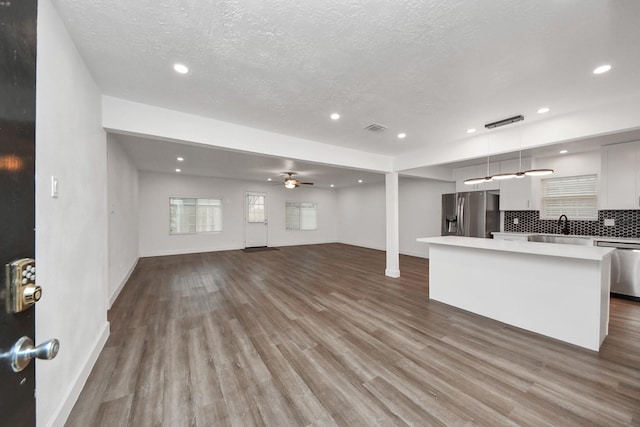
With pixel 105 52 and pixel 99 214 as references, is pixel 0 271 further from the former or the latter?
pixel 99 214

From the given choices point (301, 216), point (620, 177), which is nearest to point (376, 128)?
point (620, 177)

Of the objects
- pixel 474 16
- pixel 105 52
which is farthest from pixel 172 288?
pixel 474 16

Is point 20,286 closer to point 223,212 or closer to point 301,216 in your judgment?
point 223,212

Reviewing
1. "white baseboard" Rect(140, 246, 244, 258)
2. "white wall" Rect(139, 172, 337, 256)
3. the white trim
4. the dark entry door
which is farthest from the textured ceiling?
"white baseboard" Rect(140, 246, 244, 258)

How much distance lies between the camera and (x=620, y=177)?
4.00 metres

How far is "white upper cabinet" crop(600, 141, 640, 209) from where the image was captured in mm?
3852

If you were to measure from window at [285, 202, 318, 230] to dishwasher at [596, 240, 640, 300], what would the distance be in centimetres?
825

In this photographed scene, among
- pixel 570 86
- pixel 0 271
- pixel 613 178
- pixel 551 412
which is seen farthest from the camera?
pixel 613 178

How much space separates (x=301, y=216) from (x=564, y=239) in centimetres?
786

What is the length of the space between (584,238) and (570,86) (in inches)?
142

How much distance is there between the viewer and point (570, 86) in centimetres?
229

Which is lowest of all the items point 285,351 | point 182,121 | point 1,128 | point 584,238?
point 285,351

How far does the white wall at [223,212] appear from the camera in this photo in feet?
23.4

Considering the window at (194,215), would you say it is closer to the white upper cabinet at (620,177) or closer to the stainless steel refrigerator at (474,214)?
the stainless steel refrigerator at (474,214)
